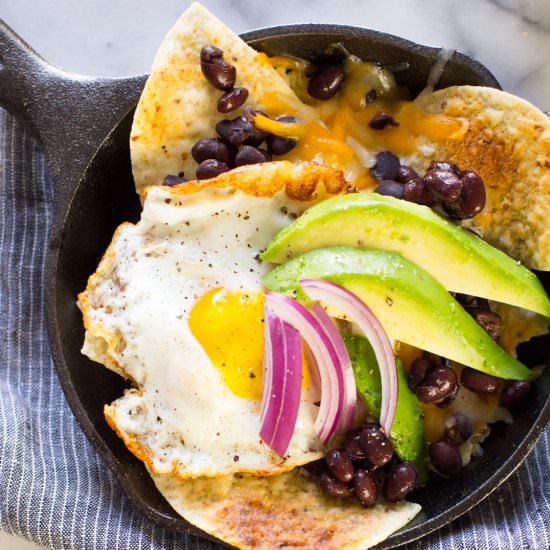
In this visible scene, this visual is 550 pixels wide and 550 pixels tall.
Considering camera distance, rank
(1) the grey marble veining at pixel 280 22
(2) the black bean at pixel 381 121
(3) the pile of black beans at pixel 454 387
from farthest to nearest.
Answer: (1) the grey marble veining at pixel 280 22, (2) the black bean at pixel 381 121, (3) the pile of black beans at pixel 454 387

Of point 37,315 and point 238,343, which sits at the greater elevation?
point 238,343

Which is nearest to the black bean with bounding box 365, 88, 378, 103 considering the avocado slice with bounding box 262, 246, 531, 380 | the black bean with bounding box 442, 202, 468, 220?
the black bean with bounding box 442, 202, 468, 220

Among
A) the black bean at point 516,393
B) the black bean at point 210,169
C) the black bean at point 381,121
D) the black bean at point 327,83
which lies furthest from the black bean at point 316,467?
the black bean at point 327,83

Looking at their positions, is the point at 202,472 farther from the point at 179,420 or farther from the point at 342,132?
the point at 342,132

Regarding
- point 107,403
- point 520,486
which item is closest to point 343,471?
point 520,486

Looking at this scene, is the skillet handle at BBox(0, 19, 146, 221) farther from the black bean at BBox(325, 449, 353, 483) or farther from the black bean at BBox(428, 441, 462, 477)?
the black bean at BBox(428, 441, 462, 477)

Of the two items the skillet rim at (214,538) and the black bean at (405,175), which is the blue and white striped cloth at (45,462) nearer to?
the skillet rim at (214,538)

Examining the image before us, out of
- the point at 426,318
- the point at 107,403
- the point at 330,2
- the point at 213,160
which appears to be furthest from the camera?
the point at 330,2
